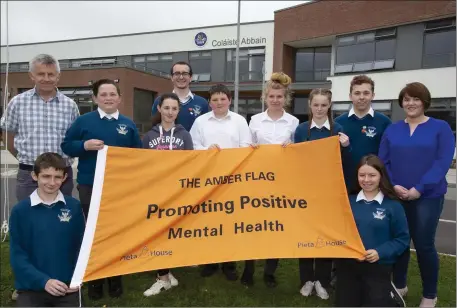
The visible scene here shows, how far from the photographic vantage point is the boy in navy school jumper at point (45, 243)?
294cm

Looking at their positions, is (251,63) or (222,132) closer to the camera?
(222,132)

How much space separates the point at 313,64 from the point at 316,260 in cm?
2439

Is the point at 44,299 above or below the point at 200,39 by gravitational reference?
below

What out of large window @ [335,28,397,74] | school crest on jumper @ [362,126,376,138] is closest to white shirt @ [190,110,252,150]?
school crest on jumper @ [362,126,376,138]

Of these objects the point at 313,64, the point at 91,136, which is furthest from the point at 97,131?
the point at 313,64

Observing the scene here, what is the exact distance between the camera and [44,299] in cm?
303

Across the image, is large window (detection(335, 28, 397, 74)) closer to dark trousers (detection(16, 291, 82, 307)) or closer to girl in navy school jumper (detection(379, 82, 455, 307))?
girl in navy school jumper (detection(379, 82, 455, 307))

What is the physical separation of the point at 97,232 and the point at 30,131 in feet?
4.98

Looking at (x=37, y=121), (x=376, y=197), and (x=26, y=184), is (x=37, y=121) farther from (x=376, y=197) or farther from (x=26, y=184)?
(x=376, y=197)

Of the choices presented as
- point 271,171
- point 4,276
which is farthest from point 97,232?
point 4,276

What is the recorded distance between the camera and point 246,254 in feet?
11.6

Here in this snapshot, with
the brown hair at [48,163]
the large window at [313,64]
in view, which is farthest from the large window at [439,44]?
the brown hair at [48,163]

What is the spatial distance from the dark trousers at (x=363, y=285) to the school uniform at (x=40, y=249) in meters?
2.28

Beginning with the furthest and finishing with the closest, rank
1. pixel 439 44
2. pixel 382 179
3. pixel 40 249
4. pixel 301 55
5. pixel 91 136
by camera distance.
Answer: pixel 301 55 → pixel 439 44 → pixel 91 136 → pixel 382 179 → pixel 40 249
